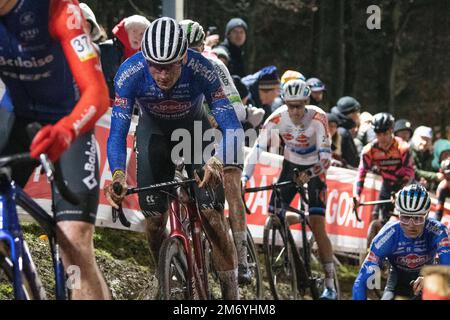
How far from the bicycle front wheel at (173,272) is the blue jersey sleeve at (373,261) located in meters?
1.61

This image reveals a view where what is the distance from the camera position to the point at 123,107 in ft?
27.1

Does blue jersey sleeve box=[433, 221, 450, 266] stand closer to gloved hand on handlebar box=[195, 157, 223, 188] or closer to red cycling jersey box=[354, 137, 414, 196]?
gloved hand on handlebar box=[195, 157, 223, 188]

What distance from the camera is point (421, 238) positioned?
10352mm

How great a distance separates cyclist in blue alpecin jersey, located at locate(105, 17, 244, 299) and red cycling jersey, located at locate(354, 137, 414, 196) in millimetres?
6678

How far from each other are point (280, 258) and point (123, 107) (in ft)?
14.7

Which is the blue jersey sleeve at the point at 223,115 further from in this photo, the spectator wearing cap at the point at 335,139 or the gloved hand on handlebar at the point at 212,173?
the spectator wearing cap at the point at 335,139

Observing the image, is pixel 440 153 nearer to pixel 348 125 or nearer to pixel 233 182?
pixel 348 125

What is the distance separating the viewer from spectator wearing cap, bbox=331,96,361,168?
1652 centimetres

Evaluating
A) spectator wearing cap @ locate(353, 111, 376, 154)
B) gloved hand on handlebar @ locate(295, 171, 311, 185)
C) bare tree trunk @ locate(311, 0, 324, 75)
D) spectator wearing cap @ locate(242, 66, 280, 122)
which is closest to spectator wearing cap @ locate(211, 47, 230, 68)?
spectator wearing cap @ locate(242, 66, 280, 122)

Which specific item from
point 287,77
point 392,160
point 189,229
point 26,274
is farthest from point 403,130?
point 26,274

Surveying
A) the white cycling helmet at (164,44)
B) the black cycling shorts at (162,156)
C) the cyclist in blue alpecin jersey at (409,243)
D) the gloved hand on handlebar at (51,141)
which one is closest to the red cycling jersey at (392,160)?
the cyclist in blue alpecin jersey at (409,243)

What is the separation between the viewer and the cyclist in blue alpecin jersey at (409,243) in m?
10.2
